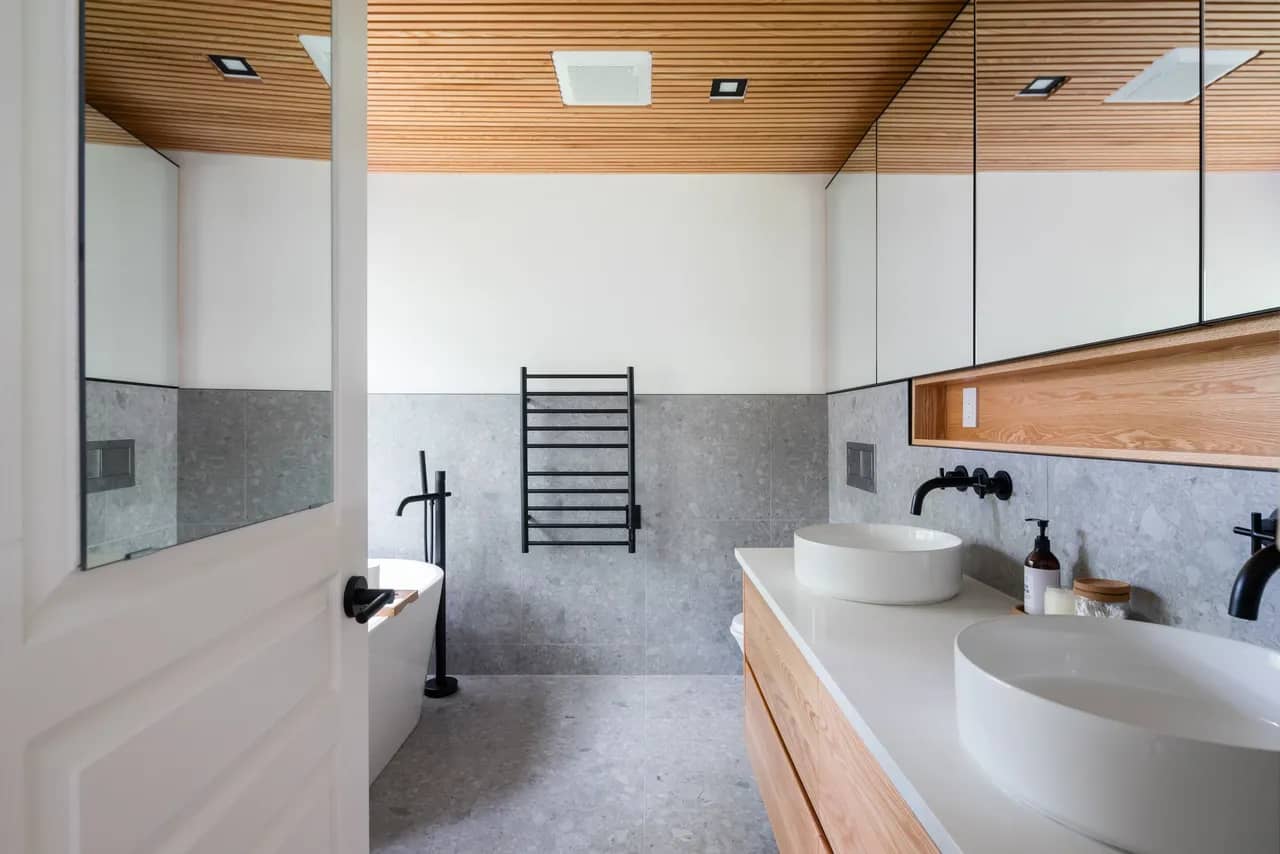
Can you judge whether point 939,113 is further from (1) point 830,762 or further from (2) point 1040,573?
(1) point 830,762

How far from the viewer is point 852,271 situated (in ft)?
8.77

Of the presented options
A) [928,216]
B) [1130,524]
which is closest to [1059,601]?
[1130,524]

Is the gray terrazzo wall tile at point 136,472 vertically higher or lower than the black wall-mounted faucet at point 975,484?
higher

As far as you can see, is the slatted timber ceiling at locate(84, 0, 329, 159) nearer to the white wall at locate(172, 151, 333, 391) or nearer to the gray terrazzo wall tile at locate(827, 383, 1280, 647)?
the white wall at locate(172, 151, 333, 391)

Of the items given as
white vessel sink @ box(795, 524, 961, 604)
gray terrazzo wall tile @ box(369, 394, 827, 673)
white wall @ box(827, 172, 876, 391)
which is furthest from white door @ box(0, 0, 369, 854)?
white wall @ box(827, 172, 876, 391)

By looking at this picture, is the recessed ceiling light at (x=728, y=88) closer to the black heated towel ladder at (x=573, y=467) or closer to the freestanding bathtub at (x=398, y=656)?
the black heated towel ladder at (x=573, y=467)

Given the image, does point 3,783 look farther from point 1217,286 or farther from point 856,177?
point 856,177

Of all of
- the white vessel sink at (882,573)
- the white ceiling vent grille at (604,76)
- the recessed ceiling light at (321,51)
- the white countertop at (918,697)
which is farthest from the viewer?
the white ceiling vent grille at (604,76)

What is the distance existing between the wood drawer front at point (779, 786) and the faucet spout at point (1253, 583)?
820mm

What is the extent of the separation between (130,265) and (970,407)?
77.4 inches

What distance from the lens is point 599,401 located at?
3021 mm

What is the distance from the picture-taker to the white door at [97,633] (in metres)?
0.48

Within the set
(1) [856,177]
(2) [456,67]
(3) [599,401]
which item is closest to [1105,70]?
(1) [856,177]

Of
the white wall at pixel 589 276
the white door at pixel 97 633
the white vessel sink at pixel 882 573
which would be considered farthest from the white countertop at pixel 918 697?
the white wall at pixel 589 276
